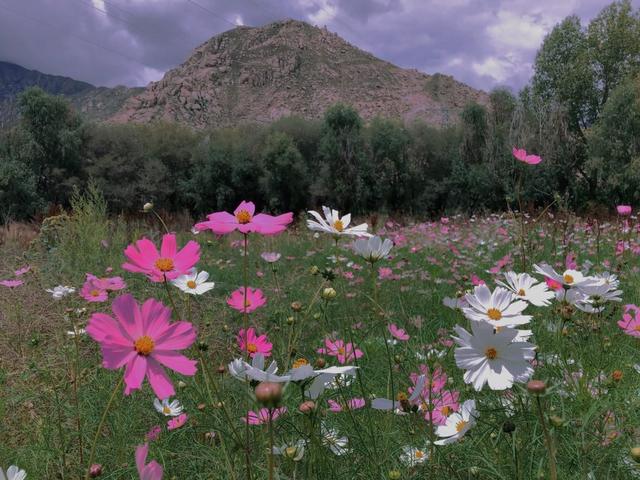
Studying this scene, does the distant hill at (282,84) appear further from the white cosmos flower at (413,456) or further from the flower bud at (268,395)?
the flower bud at (268,395)

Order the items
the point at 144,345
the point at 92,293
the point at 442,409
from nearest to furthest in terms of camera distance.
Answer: the point at 144,345 < the point at 442,409 < the point at 92,293

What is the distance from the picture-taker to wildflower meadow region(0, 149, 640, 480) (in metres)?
0.57

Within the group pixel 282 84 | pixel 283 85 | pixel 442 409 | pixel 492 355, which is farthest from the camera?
pixel 282 84

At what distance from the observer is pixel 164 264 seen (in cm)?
61

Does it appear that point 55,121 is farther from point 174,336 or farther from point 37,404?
point 174,336

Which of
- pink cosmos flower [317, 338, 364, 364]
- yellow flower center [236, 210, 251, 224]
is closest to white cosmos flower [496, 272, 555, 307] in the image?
pink cosmos flower [317, 338, 364, 364]

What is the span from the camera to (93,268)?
3.08 meters

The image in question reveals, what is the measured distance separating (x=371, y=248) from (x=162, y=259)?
1.31 feet

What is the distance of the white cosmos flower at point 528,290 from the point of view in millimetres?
767

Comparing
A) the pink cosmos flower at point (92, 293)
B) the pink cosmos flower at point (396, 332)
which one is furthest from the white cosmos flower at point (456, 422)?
the pink cosmos flower at point (92, 293)

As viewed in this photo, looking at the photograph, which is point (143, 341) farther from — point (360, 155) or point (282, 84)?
point (282, 84)

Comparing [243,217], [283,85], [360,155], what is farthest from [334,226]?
[283,85]

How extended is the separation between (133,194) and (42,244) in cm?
1629

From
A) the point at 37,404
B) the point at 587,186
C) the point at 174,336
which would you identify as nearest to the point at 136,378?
the point at 174,336
